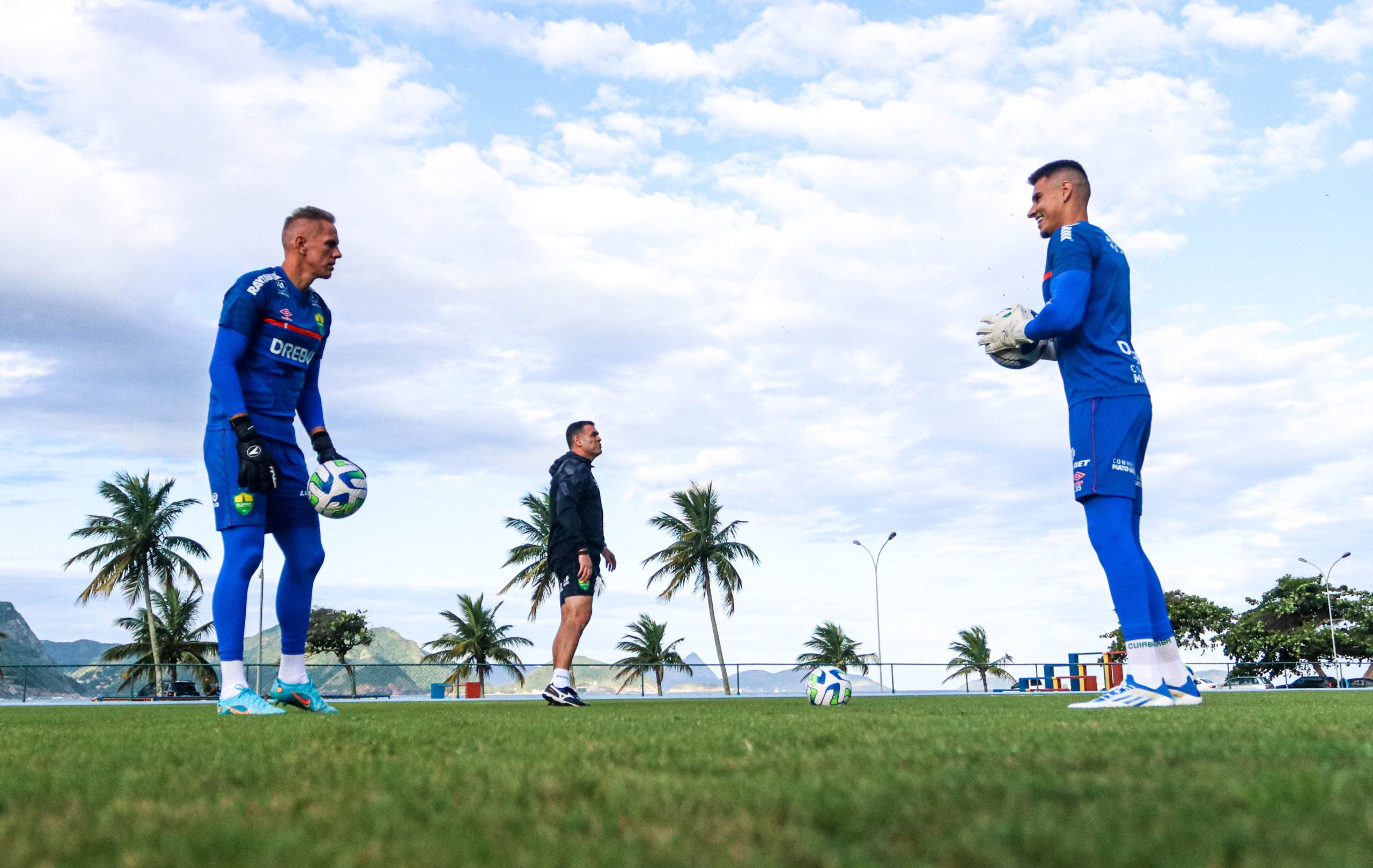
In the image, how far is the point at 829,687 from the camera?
7.64 meters

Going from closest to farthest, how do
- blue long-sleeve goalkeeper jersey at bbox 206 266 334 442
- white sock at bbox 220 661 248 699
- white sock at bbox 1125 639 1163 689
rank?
white sock at bbox 1125 639 1163 689, white sock at bbox 220 661 248 699, blue long-sleeve goalkeeper jersey at bbox 206 266 334 442

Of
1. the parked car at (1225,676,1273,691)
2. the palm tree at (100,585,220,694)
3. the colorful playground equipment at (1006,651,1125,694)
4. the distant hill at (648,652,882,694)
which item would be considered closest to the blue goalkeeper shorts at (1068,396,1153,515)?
the distant hill at (648,652,882,694)

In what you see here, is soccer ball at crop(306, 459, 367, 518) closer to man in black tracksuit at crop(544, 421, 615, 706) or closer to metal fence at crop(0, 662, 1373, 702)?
man in black tracksuit at crop(544, 421, 615, 706)

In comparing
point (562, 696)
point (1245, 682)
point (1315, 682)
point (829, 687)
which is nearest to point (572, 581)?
point (562, 696)

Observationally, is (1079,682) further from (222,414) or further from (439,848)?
(439,848)

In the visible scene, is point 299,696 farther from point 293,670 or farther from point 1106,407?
point 1106,407

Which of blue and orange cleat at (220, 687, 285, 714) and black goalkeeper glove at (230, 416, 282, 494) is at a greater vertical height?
black goalkeeper glove at (230, 416, 282, 494)

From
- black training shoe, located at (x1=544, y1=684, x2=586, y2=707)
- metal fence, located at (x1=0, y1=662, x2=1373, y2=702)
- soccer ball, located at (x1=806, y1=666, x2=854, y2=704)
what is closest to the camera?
soccer ball, located at (x1=806, y1=666, x2=854, y2=704)

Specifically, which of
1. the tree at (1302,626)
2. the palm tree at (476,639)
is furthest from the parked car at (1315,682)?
the palm tree at (476,639)

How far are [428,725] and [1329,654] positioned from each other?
212 ft

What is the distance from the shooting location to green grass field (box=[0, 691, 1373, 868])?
1.32m

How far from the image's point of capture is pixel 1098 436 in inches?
218

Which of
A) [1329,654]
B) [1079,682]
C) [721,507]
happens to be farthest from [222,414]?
[1329,654]

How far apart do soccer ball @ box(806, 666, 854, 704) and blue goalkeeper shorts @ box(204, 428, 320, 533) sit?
3774 millimetres
